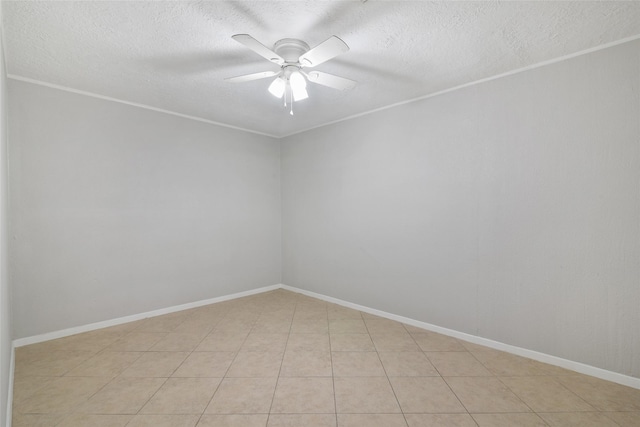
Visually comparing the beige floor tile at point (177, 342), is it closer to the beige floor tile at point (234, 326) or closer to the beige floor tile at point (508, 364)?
the beige floor tile at point (234, 326)

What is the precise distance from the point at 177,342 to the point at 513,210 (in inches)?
137

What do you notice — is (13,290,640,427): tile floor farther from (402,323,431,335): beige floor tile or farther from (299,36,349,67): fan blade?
(299,36,349,67): fan blade

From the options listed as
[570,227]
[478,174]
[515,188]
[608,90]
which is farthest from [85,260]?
[608,90]

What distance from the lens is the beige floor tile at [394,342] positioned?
2771 millimetres

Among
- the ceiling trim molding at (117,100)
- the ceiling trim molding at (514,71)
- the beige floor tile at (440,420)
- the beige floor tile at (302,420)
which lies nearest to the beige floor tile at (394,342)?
the beige floor tile at (440,420)

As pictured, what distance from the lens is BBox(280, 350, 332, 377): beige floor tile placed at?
234 centimetres

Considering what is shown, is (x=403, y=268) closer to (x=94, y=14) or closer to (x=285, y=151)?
(x=285, y=151)

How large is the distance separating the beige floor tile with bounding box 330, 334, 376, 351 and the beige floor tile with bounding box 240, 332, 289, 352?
1.65 ft

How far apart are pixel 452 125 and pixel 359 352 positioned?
248 centimetres

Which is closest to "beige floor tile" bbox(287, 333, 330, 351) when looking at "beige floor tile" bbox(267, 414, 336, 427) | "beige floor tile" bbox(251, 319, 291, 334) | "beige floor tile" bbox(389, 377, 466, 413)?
"beige floor tile" bbox(251, 319, 291, 334)

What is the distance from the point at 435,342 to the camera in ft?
9.48

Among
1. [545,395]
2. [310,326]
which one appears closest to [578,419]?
[545,395]

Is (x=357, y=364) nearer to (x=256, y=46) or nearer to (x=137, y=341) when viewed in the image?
(x=137, y=341)

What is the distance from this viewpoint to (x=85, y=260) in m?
3.12
